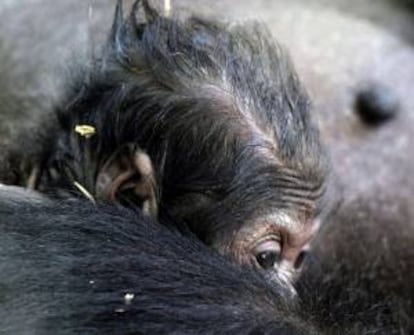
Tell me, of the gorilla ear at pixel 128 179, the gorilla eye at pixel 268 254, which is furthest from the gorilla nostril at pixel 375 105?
the gorilla ear at pixel 128 179

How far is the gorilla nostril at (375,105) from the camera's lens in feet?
11.9

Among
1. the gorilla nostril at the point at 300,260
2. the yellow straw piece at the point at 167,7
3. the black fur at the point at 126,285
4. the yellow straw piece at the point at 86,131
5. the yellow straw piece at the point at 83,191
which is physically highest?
the yellow straw piece at the point at 167,7

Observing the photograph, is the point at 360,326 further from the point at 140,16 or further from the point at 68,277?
the point at 140,16

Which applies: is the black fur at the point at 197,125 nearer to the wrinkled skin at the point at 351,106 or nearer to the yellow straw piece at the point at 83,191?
the yellow straw piece at the point at 83,191

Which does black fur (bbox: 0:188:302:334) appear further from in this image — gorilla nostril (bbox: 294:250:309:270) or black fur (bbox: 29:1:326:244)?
gorilla nostril (bbox: 294:250:309:270)

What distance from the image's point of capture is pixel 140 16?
2.82 metres

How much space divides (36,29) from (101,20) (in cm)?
23

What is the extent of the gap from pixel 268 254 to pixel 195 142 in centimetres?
30

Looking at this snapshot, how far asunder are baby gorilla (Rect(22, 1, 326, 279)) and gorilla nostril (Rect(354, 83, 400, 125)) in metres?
1.01

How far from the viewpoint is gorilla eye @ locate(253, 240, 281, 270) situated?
252 cm

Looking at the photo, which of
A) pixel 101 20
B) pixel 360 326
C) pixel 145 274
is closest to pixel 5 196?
pixel 145 274

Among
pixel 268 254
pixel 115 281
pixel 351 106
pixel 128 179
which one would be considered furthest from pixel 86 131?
pixel 351 106

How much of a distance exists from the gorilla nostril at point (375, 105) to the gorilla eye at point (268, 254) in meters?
1.12

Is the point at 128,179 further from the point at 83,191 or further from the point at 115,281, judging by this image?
the point at 115,281
